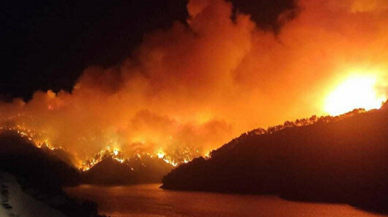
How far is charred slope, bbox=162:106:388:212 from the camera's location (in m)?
51.7

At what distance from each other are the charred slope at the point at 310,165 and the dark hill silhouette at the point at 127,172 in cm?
2144

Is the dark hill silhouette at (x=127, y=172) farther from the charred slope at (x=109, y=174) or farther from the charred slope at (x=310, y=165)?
the charred slope at (x=310, y=165)

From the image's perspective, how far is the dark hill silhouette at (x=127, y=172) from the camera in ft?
347

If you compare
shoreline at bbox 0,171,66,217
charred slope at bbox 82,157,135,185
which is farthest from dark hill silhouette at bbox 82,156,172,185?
shoreline at bbox 0,171,66,217

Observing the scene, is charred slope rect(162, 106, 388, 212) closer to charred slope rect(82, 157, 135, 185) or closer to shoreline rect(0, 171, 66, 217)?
charred slope rect(82, 157, 135, 185)

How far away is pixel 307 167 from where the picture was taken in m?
62.9

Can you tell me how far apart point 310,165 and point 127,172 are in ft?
186

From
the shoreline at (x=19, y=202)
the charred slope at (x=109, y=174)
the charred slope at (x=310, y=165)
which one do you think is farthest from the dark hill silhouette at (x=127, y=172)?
the shoreline at (x=19, y=202)

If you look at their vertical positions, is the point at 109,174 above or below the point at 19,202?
above

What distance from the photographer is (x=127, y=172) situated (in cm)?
11038

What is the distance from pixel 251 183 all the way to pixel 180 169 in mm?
19382

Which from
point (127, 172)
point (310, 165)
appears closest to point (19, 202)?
point (310, 165)

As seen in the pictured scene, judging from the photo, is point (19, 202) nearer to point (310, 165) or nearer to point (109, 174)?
point (310, 165)

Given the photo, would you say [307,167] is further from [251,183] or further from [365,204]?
[365,204]
